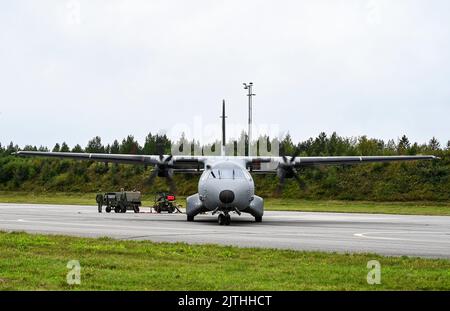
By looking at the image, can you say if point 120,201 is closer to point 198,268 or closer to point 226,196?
point 226,196

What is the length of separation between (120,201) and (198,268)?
3529cm

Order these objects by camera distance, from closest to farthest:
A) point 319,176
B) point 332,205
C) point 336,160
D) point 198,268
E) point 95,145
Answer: point 198,268, point 336,160, point 332,205, point 319,176, point 95,145

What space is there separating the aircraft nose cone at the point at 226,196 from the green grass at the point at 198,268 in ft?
41.2

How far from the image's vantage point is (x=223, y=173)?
108 feet

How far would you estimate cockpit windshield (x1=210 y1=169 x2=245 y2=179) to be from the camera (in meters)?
32.6

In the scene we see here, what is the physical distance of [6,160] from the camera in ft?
343

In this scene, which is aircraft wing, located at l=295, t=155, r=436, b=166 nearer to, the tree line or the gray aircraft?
the gray aircraft

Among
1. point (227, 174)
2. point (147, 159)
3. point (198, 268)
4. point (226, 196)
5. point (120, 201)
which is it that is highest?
point (147, 159)

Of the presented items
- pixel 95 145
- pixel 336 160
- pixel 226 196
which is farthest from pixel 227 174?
pixel 95 145

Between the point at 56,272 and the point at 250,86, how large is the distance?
176 feet

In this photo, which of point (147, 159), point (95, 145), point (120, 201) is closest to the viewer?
point (147, 159)

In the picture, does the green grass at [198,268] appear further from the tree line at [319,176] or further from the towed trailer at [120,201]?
the tree line at [319,176]

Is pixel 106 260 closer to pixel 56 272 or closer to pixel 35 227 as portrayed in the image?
pixel 56 272
